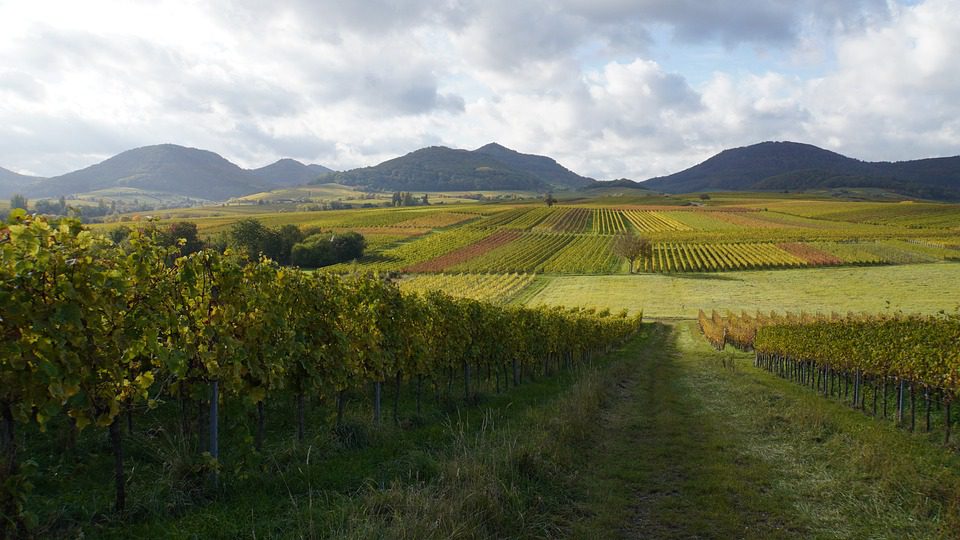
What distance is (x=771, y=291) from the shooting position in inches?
2333

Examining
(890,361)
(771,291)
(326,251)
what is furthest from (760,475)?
(326,251)

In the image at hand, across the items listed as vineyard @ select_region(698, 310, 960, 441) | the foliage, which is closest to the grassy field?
vineyard @ select_region(698, 310, 960, 441)

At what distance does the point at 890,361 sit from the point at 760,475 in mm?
9619

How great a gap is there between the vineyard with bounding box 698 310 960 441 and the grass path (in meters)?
1.29

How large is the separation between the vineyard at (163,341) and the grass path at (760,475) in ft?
16.5

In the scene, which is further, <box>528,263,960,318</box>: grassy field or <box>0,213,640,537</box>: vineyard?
<box>528,263,960,318</box>: grassy field

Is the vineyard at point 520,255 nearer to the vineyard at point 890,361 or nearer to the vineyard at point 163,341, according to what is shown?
the vineyard at point 890,361

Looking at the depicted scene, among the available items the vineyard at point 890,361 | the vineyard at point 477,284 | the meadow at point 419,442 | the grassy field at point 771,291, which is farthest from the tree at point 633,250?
the meadow at point 419,442

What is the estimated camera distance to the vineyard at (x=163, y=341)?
467 centimetres

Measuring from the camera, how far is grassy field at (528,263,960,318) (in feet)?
169

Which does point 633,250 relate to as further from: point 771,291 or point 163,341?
point 163,341

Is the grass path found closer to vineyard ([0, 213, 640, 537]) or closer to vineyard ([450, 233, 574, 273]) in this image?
vineyard ([0, 213, 640, 537])

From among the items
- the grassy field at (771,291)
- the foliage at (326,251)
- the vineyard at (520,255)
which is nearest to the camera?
the grassy field at (771,291)

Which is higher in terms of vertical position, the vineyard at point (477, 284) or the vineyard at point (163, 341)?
the vineyard at point (163, 341)
